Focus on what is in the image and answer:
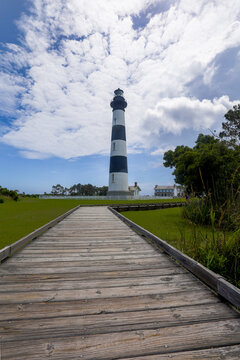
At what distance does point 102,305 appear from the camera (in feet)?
5.53

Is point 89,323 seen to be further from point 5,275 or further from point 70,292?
point 5,275

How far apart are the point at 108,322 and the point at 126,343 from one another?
0.25 m

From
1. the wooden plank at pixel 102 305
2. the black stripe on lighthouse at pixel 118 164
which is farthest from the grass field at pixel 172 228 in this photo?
the black stripe on lighthouse at pixel 118 164

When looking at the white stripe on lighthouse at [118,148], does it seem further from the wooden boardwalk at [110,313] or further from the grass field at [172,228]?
the wooden boardwalk at [110,313]

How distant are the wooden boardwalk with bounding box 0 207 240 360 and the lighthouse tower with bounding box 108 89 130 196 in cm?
2108

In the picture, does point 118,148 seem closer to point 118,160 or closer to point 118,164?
point 118,160

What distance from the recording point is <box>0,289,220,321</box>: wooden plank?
1.55 m

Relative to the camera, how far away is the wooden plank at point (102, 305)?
155 cm

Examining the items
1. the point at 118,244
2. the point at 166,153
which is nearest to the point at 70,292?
the point at 118,244

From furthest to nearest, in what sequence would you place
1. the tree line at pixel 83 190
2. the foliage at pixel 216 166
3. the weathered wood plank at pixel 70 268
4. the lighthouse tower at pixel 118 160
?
the tree line at pixel 83 190 → the lighthouse tower at pixel 118 160 → the foliage at pixel 216 166 → the weathered wood plank at pixel 70 268

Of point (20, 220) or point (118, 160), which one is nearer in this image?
point (20, 220)

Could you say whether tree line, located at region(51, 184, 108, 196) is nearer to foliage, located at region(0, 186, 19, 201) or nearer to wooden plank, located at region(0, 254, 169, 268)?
foliage, located at region(0, 186, 19, 201)

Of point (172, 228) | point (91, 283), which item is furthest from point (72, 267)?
point (172, 228)

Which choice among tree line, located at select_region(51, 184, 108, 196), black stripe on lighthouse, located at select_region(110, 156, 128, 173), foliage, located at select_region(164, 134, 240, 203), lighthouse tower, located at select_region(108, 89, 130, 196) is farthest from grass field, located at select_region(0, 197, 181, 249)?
tree line, located at select_region(51, 184, 108, 196)
